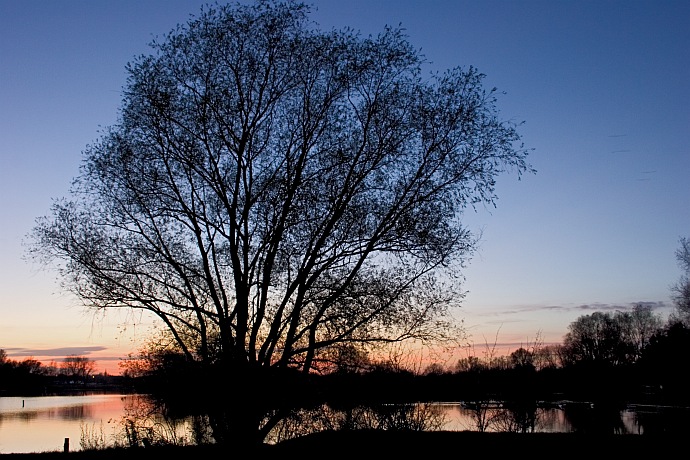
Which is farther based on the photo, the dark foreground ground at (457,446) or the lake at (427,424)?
the lake at (427,424)

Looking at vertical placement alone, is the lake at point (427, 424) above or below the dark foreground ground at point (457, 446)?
Result: below

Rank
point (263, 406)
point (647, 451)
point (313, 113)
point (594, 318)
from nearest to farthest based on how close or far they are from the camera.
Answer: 1. point (647, 451)
2. point (263, 406)
3. point (313, 113)
4. point (594, 318)

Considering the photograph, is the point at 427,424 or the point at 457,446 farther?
the point at 427,424

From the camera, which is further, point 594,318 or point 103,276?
point 594,318

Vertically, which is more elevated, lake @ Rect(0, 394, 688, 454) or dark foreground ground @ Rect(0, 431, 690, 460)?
dark foreground ground @ Rect(0, 431, 690, 460)

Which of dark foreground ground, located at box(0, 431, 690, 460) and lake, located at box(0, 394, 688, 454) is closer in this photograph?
dark foreground ground, located at box(0, 431, 690, 460)

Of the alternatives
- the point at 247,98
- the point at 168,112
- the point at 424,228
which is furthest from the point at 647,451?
the point at 168,112

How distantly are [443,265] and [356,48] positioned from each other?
649 centimetres

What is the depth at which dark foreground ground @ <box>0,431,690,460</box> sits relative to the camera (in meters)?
11.9

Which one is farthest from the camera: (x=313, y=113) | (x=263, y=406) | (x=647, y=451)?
(x=313, y=113)

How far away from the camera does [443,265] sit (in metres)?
15.5

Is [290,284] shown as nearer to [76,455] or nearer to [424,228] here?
[424,228]

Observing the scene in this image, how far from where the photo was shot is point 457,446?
12.5 metres

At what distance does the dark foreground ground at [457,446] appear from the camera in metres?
11.9
